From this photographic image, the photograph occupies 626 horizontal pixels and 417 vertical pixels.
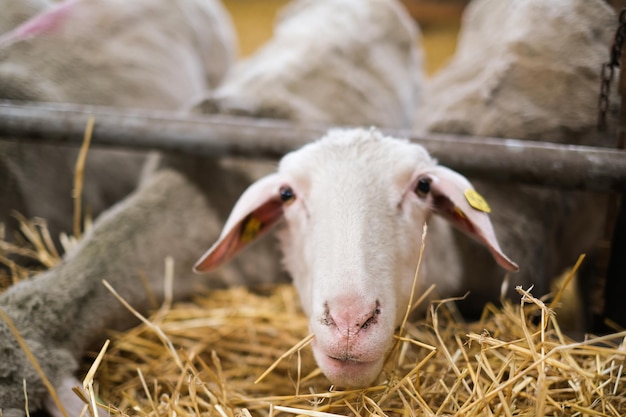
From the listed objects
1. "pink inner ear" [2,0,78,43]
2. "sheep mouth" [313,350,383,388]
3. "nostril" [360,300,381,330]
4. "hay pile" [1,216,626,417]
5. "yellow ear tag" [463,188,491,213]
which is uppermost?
"pink inner ear" [2,0,78,43]

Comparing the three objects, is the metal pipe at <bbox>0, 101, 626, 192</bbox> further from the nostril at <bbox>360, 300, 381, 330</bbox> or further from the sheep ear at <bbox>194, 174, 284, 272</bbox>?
the nostril at <bbox>360, 300, 381, 330</bbox>

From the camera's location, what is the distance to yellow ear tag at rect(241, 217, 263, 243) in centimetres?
214

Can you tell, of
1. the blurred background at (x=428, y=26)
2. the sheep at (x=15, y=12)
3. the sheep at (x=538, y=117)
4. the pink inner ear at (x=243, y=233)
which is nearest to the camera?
the pink inner ear at (x=243, y=233)

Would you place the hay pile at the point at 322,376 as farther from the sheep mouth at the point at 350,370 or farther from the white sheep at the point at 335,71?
the white sheep at the point at 335,71

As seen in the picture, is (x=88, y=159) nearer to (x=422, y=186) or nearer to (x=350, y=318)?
(x=422, y=186)

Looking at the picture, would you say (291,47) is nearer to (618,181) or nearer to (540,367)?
(618,181)

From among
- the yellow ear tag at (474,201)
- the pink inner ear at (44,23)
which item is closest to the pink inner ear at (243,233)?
the yellow ear tag at (474,201)

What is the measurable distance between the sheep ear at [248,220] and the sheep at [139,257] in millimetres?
560

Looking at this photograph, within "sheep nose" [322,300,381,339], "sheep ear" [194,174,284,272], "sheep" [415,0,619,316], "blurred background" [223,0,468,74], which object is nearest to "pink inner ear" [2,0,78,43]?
"sheep ear" [194,174,284,272]

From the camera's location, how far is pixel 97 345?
2244 mm

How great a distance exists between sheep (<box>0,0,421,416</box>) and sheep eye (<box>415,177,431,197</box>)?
1268 mm

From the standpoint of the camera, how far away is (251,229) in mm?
2162

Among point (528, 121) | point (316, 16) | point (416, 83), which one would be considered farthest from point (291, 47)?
point (528, 121)

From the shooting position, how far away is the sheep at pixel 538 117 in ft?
8.71
